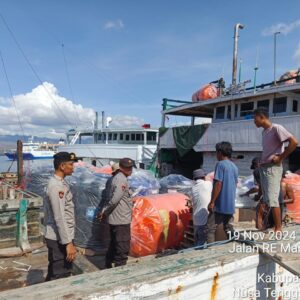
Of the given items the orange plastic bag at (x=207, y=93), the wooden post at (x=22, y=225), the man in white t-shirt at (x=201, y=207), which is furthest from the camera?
the orange plastic bag at (x=207, y=93)

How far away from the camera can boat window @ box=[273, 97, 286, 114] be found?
12.9 m

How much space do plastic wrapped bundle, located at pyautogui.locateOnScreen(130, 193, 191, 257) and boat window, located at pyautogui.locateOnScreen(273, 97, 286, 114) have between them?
901cm

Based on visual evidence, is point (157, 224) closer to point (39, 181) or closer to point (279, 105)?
point (39, 181)

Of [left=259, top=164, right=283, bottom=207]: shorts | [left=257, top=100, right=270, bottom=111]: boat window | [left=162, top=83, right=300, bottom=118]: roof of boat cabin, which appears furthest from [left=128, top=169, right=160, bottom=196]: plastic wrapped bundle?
[left=257, top=100, right=270, bottom=111]: boat window

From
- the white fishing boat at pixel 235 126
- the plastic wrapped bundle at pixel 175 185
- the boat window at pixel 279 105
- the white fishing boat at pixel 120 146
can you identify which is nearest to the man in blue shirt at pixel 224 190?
the plastic wrapped bundle at pixel 175 185

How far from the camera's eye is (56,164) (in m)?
3.31

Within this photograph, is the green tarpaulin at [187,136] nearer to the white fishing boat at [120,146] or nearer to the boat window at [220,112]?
the boat window at [220,112]

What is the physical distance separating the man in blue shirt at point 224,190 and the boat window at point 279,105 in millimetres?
9846

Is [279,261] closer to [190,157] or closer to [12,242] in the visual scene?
[12,242]

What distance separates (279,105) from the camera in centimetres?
1309

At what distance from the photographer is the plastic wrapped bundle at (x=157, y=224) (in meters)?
5.18

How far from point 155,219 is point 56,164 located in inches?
94.3

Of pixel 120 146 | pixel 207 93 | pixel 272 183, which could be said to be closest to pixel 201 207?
pixel 272 183

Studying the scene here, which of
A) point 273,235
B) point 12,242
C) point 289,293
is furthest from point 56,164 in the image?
point 12,242
